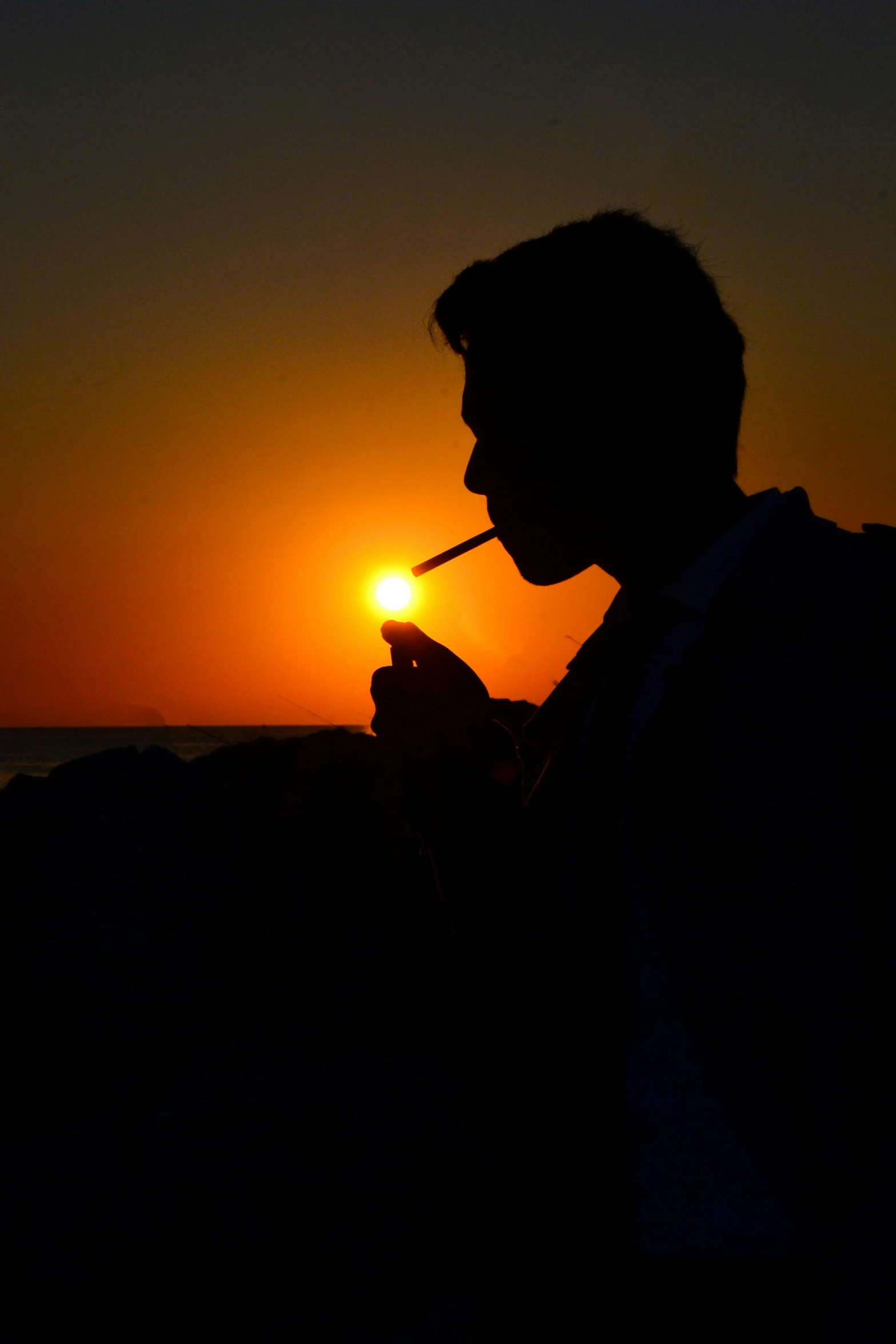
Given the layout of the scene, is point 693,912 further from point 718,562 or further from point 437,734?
point 437,734

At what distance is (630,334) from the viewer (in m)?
1.54

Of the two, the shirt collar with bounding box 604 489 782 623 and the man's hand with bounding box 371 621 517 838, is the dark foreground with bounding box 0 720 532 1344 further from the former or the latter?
the shirt collar with bounding box 604 489 782 623

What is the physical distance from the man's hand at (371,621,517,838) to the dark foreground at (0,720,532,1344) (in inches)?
19.9

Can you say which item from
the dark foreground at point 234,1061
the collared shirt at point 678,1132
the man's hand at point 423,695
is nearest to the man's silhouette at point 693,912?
the collared shirt at point 678,1132

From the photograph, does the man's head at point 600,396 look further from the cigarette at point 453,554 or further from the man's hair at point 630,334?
the cigarette at point 453,554

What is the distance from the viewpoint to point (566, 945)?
1218 millimetres

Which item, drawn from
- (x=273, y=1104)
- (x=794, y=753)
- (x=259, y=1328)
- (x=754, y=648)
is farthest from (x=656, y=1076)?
(x=273, y=1104)

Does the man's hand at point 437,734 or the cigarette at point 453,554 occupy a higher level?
the cigarette at point 453,554

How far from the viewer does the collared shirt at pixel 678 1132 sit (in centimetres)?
103

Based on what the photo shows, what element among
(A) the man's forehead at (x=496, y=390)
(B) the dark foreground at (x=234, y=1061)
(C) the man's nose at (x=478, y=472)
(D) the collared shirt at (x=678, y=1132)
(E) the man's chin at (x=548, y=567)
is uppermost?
(A) the man's forehead at (x=496, y=390)

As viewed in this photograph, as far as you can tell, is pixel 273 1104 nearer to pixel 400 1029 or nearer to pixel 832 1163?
pixel 400 1029

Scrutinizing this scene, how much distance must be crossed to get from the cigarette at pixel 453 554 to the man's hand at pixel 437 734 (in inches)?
11.4

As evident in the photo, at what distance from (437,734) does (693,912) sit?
721mm

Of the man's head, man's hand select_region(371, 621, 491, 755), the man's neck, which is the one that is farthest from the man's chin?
man's hand select_region(371, 621, 491, 755)
